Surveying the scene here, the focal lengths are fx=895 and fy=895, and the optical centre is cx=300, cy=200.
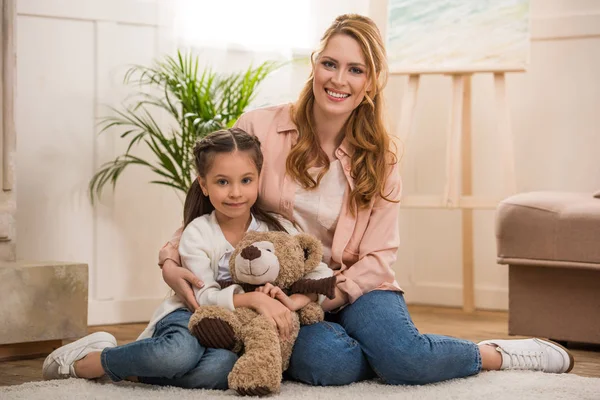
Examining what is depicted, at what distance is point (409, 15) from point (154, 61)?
97 cm

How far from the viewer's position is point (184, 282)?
189cm

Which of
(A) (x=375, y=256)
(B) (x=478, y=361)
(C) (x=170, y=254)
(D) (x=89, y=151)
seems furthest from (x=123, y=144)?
(B) (x=478, y=361)

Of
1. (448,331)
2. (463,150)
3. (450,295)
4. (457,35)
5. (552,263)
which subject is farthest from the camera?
(450,295)

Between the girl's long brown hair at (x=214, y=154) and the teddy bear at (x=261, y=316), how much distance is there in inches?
5.5

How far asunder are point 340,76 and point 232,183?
1.19 ft

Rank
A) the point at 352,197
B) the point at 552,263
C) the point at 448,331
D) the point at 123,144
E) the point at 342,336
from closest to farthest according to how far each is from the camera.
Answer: the point at 342,336 < the point at 352,197 < the point at 552,263 < the point at 448,331 < the point at 123,144

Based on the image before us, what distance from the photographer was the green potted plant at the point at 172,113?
2.96 meters

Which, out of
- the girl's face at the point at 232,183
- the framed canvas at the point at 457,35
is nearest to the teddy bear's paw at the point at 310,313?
the girl's face at the point at 232,183

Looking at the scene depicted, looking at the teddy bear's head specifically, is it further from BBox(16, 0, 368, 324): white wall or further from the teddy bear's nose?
BBox(16, 0, 368, 324): white wall

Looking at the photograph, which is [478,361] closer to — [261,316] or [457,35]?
[261,316]

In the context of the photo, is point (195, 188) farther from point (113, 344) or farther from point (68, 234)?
point (68, 234)

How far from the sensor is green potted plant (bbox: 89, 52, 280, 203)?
296cm

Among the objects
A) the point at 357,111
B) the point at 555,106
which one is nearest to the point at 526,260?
Result: the point at 357,111

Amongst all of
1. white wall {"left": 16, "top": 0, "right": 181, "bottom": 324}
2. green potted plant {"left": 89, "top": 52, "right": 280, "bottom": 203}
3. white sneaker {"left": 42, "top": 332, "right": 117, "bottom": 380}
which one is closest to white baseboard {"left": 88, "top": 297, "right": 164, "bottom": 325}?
white wall {"left": 16, "top": 0, "right": 181, "bottom": 324}
